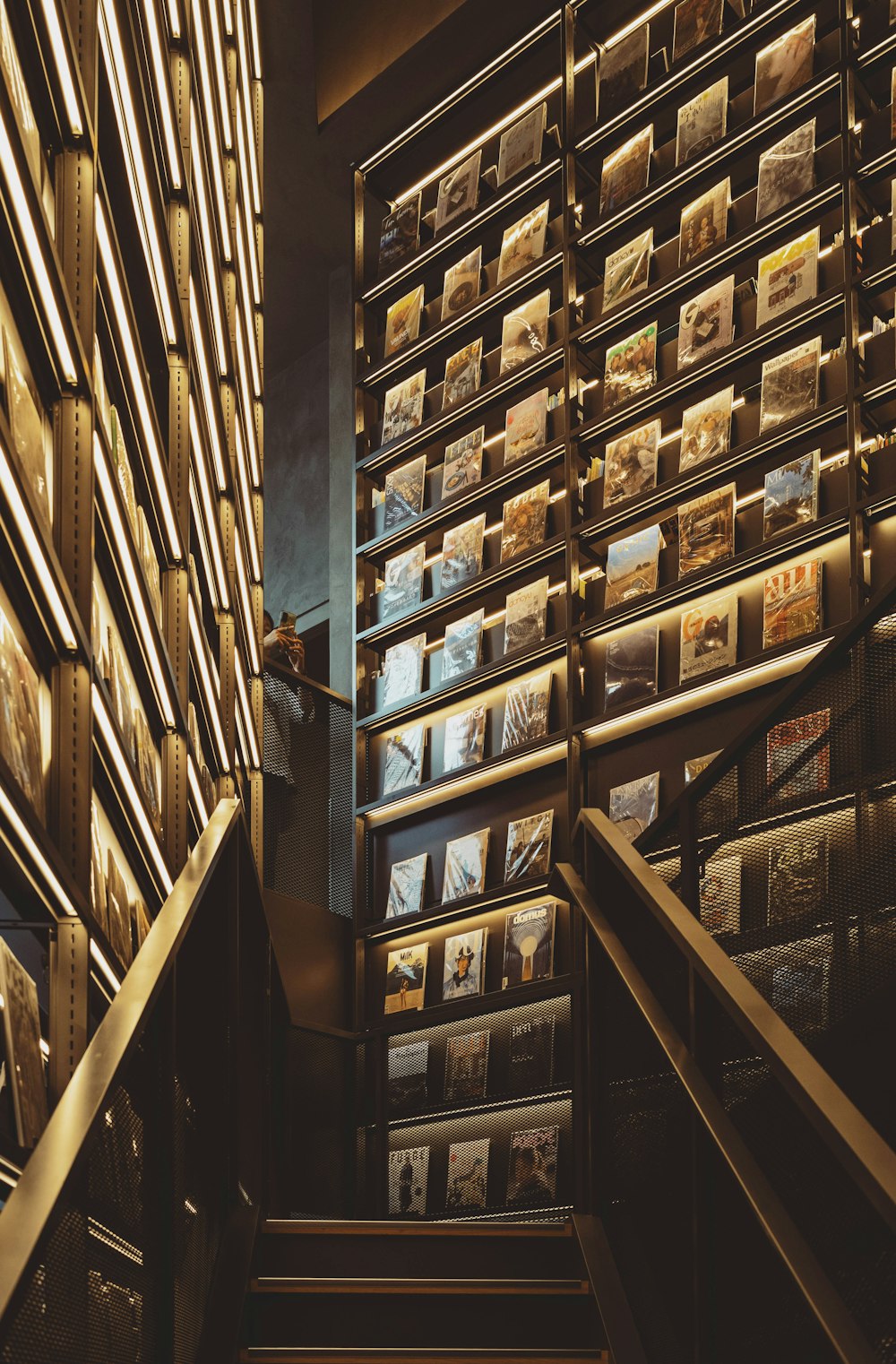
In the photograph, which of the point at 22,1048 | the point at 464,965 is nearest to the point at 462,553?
the point at 464,965

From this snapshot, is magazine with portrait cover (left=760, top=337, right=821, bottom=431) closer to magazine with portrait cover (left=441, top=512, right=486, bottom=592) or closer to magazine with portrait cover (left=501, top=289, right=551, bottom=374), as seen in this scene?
magazine with portrait cover (left=501, top=289, right=551, bottom=374)

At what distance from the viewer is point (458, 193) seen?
7520 millimetres

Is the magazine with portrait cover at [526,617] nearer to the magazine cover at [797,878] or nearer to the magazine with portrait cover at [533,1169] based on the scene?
the magazine with portrait cover at [533,1169]

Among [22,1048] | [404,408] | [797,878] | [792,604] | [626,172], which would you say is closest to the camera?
[22,1048]

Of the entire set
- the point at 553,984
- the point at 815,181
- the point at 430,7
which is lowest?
the point at 553,984

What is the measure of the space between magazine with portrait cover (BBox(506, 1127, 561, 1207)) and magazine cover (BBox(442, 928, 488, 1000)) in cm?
69

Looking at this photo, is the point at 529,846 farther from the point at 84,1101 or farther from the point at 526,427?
the point at 84,1101

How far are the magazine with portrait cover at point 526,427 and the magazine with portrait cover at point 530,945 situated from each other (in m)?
2.10

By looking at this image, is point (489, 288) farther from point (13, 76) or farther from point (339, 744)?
point (13, 76)

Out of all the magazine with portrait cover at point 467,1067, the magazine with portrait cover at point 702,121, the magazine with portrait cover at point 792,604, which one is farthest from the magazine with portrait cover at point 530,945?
the magazine with portrait cover at point 702,121

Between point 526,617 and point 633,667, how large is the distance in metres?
0.70

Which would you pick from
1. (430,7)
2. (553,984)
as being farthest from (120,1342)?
(430,7)

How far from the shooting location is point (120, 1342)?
66.9 inches

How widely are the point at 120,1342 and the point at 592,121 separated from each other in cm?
633
